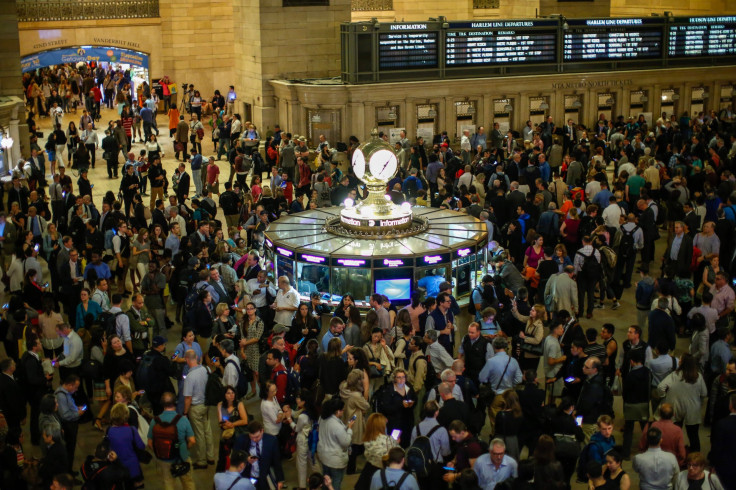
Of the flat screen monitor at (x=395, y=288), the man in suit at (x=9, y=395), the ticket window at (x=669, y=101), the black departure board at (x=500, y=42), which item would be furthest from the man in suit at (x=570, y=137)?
the man in suit at (x=9, y=395)

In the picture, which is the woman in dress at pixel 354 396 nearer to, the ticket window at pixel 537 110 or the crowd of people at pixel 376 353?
the crowd of people at pixel 376 353

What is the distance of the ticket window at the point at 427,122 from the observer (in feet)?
85.3

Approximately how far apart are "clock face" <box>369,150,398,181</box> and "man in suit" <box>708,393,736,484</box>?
716 cm

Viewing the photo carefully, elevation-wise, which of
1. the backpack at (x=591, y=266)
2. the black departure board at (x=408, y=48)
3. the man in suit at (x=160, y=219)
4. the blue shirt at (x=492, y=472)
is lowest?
the blue shirt at (x=492, y=472)

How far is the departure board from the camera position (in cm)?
2708

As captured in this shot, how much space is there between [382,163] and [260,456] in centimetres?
703

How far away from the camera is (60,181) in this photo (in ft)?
64.0

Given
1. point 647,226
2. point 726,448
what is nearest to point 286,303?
point 726,448

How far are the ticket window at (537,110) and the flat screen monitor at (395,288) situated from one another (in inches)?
539

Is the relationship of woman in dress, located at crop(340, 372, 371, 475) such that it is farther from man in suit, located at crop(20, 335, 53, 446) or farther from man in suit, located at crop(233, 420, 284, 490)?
man in suit, located at crop(20, 335, 53, 446)

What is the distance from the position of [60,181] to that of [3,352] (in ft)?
19.1

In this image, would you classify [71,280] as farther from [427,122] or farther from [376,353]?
[427,122]

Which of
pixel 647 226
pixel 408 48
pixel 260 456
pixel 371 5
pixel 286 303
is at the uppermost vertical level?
pixel 371 5

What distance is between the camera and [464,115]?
2675 centimetres
